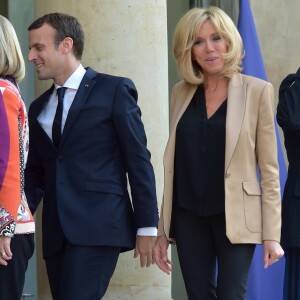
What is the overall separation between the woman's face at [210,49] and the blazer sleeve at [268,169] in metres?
0.28

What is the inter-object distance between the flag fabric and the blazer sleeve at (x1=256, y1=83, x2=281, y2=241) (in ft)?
7.74

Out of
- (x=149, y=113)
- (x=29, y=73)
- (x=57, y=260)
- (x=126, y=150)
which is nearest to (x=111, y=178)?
(x=126, y=150)

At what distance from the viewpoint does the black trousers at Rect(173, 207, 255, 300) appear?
4930mm

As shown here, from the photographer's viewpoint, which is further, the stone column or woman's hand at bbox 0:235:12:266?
the stone column

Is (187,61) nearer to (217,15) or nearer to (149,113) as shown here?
(217,15)

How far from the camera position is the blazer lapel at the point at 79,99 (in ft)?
17.2

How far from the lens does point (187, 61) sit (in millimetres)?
5289

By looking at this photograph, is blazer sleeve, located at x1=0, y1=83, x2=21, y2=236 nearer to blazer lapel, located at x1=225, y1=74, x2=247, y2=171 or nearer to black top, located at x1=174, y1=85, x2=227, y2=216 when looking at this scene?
black top, located at x1=174, y1=85, x2=227, y2=216

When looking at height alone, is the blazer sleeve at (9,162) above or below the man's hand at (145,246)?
above

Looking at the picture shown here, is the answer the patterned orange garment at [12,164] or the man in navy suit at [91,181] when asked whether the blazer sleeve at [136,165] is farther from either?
the patterned orange garment at [12,164]

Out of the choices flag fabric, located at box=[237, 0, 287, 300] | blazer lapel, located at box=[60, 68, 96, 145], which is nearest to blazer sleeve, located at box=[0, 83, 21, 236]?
blazer lapel, located at box=[60, 68, 96, 145]

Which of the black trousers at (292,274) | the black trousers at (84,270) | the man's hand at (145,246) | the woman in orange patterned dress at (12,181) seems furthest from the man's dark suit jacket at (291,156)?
the woman in orange patterned dress at (12,181)

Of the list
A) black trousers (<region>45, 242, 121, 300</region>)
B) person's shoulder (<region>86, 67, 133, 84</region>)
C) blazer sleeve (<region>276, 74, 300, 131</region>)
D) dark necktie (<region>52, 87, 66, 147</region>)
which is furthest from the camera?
blazer sleeve (<region>276, 74, 300, 131</region>)

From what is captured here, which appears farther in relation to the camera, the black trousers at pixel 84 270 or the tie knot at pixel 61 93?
the tie knot at pixel 61 93
